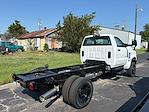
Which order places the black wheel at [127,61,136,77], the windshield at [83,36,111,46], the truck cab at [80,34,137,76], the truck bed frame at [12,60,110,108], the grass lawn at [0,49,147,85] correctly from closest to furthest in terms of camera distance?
1. the truck bed frame at [12,60,110,108]
2. the truck cab at [80,34,137,76]
3. the windshield at [83,36,111,46]
4. the black wheel at [127,61,136,77]
5. the grass lawn at [0,49,147,85]

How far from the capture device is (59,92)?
6.32 metres

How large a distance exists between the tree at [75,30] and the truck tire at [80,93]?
23.6 meters

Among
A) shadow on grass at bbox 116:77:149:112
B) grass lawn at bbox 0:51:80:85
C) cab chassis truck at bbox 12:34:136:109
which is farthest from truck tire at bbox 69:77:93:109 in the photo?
grass lawn at bbox 0:51:80:85

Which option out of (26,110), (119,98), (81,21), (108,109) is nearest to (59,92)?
(26,110)

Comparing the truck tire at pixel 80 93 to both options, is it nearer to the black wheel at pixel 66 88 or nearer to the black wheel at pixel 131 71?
the black wheel at pixel 66 88

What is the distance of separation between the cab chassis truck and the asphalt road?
0.34m

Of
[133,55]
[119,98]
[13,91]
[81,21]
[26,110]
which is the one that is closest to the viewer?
[26,110]

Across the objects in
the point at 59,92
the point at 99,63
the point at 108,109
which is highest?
the point at 99,63

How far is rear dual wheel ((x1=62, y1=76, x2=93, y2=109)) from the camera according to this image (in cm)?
592

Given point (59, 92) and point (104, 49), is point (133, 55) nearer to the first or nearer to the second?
point (104, 49)

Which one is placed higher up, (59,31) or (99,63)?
(59,31)

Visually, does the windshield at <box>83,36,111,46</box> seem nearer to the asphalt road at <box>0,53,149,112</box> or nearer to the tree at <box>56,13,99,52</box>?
the asphalt road at <box>0,53,149,112</box>

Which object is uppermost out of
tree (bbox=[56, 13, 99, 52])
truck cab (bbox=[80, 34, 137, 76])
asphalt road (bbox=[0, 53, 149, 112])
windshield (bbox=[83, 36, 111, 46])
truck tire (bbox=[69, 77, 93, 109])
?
tree (bbox=[56, 13, 99, 52])

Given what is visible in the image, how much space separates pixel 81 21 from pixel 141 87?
2258 centimetres
